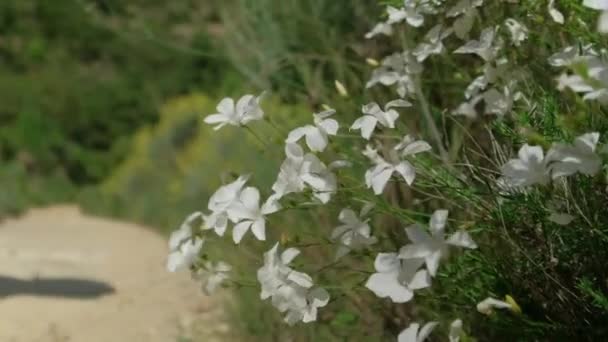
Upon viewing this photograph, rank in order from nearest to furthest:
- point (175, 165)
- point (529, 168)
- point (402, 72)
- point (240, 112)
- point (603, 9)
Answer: point (603, 9)
point (529, 168)
point (240, 112)
point (402, 72)
point (175, 165)

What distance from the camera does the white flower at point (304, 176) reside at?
2.49 m

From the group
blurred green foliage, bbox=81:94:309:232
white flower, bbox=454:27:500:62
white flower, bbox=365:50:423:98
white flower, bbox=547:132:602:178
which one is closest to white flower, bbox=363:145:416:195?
white flower, bbox=547:132:602:178

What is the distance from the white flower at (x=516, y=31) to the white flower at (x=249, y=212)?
760mm

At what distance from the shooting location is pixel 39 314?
395 centimetres

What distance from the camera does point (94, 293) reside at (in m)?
4.39

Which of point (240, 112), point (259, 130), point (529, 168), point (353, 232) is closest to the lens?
point (529, 168)

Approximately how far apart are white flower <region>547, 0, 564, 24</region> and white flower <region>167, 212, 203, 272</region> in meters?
1.06

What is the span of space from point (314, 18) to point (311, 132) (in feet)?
7.79

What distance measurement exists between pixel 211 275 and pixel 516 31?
103cm

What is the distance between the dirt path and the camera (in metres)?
3.86

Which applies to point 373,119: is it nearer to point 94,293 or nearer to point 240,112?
point 240,112

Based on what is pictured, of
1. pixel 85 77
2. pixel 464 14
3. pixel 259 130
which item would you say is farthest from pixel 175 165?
pixel 464 14

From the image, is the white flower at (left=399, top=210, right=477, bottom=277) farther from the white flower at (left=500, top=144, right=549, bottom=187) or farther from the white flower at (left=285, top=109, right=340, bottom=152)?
the white flower at (left=285, top=109, right=340, bottom=152)

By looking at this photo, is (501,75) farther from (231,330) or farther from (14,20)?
(14,20)
